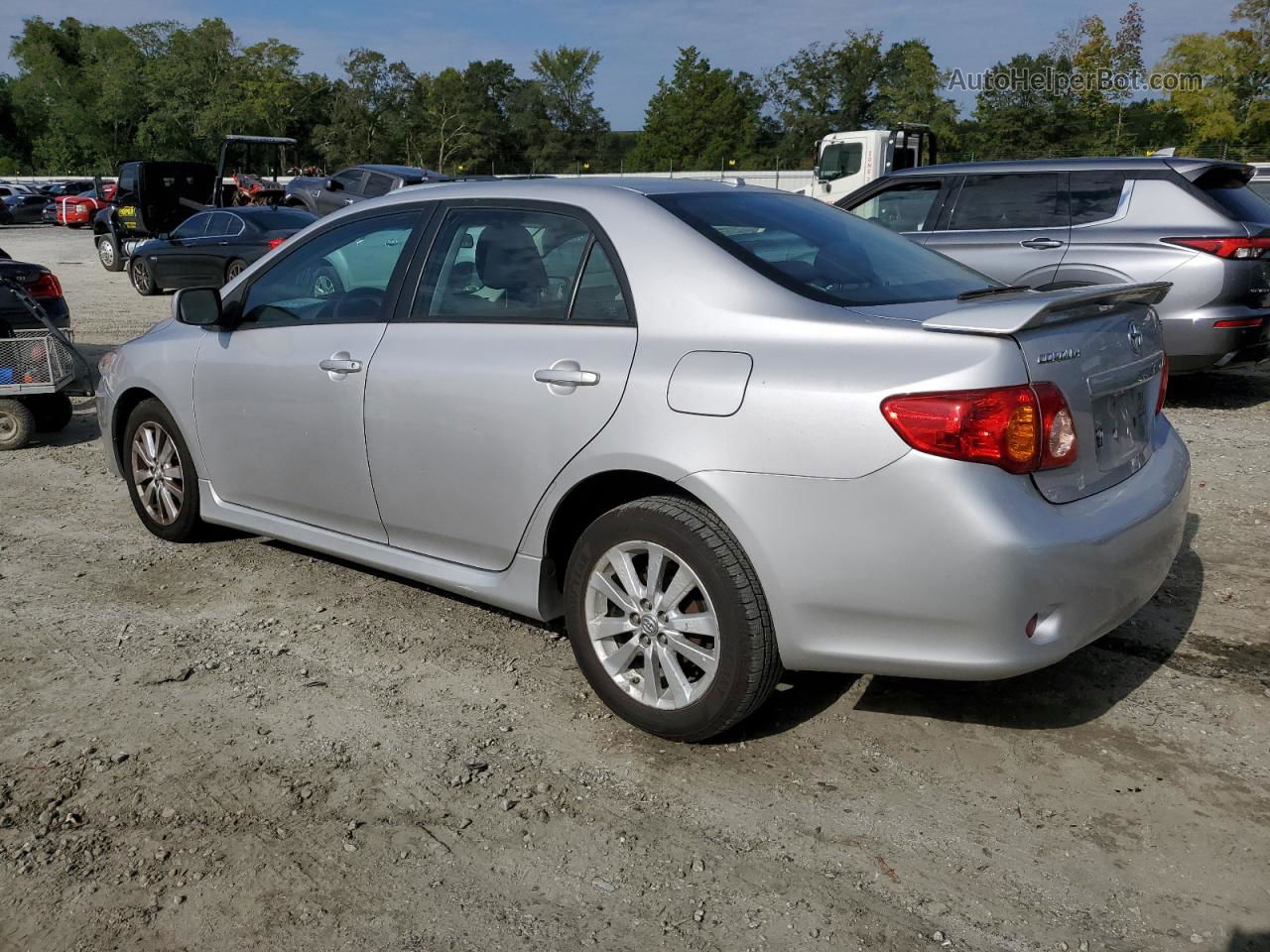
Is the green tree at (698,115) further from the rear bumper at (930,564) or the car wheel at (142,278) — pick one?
the rear bumper at (930,564)

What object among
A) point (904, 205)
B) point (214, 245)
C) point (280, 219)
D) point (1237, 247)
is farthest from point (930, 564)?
point (214, 245)

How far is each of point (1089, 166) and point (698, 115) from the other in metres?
73.7

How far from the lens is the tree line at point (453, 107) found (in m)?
65.1

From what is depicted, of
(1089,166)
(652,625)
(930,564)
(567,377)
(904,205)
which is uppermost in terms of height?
(1089,166)

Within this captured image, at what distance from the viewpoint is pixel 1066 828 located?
9.83ft

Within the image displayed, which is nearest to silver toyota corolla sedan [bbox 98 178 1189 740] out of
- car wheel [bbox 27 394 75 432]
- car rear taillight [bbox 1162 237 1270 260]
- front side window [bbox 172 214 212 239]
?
car wheel [bbox 27 394 75 432]

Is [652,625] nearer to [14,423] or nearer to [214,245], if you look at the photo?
[14,423]

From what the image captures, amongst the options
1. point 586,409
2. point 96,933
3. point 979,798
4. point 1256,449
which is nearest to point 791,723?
point 979,798

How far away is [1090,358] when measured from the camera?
10.3 feet

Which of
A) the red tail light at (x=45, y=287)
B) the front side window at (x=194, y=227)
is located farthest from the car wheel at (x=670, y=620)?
the front side window at (x=194, y=227)

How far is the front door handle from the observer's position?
417 cm

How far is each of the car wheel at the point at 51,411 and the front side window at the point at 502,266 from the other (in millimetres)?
5163

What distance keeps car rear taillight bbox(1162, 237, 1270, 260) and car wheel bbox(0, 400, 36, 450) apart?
26.5 ft

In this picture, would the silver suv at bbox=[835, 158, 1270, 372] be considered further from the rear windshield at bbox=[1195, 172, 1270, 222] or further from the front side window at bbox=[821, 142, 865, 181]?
the front side window at bbox=[821, 142, 865, 181]
